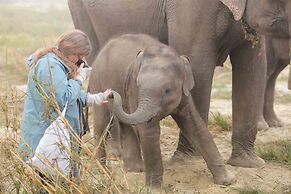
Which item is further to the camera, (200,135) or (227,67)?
(227,67)

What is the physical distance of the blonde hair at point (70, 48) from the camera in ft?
13.7

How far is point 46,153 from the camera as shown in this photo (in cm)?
397

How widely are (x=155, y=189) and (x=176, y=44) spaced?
1127mm

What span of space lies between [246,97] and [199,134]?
2.68 ft

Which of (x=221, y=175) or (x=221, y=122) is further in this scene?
(x=221, y=122)

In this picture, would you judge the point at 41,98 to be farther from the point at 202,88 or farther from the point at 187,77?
the point at 202,88

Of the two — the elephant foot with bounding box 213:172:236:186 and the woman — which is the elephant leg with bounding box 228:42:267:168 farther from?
the woman

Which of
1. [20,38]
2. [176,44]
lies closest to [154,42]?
[176,44]

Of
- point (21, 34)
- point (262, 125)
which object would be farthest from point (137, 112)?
point (21, 34)

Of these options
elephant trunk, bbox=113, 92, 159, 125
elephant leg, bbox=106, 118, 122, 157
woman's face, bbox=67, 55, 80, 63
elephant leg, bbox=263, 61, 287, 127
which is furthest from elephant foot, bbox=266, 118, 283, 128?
woman's face, bbox=67, 55, 80, 63

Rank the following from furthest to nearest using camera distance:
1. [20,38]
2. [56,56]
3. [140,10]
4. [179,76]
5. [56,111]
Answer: [20,38] → [140,10] → [179,76] → [56,56] → [56,111]

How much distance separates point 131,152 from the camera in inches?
215

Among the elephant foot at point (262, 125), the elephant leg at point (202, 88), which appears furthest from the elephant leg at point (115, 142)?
the elephant foot at point (262, 125)

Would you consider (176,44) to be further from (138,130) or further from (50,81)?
(50,81)
